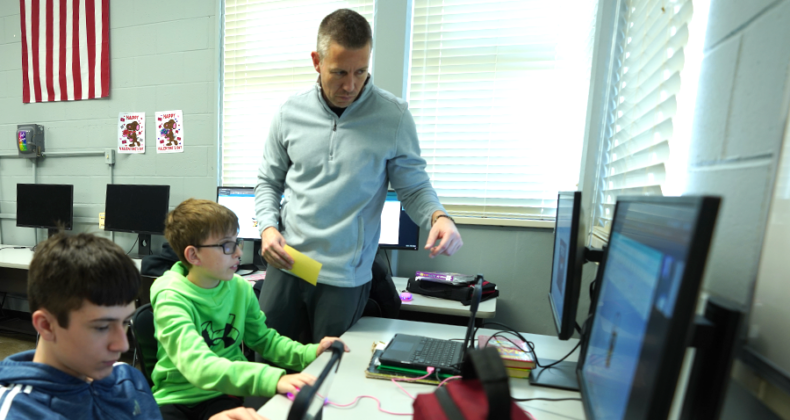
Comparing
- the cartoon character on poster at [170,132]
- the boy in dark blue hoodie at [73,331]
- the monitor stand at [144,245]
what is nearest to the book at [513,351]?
the boy in dark blue hoodie at [73,331]

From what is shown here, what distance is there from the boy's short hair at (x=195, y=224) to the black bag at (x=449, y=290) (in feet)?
3.43

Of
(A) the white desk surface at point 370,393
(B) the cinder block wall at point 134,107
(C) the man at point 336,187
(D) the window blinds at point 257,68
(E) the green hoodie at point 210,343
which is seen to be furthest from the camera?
(B) the cinder block wall at point 134,107

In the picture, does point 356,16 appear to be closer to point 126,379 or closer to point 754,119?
point 754,119

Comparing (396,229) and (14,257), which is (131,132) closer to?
(14,257)

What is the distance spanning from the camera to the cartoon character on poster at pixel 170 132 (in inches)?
110

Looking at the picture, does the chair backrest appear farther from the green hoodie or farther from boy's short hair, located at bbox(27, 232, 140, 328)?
boy's short hair, located at bbox(27, 232, 140, 328)

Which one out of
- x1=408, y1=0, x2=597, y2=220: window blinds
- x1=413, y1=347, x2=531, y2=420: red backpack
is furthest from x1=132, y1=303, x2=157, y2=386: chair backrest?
x1=408, y1=0, x2=597, y2=220: window blinds

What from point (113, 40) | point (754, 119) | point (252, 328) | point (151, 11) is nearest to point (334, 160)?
point (252, 328)

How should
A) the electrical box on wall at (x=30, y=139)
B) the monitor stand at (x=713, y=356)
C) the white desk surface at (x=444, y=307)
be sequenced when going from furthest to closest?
the electrical box on wall at (x=30, y=139) < the white desk surface at (x=444, y=307) < the monitor stand at (x=713, y=356)

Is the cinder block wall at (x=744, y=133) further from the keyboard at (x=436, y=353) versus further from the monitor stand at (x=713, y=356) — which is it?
the keyboard at (x=436, y=353)

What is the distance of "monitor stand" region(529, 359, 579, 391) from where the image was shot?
96 centimetres

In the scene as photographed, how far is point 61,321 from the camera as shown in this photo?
782 millimetres

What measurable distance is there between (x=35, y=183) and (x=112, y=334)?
3268mm

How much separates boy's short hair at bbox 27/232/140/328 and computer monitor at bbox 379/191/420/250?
143 centimetres
